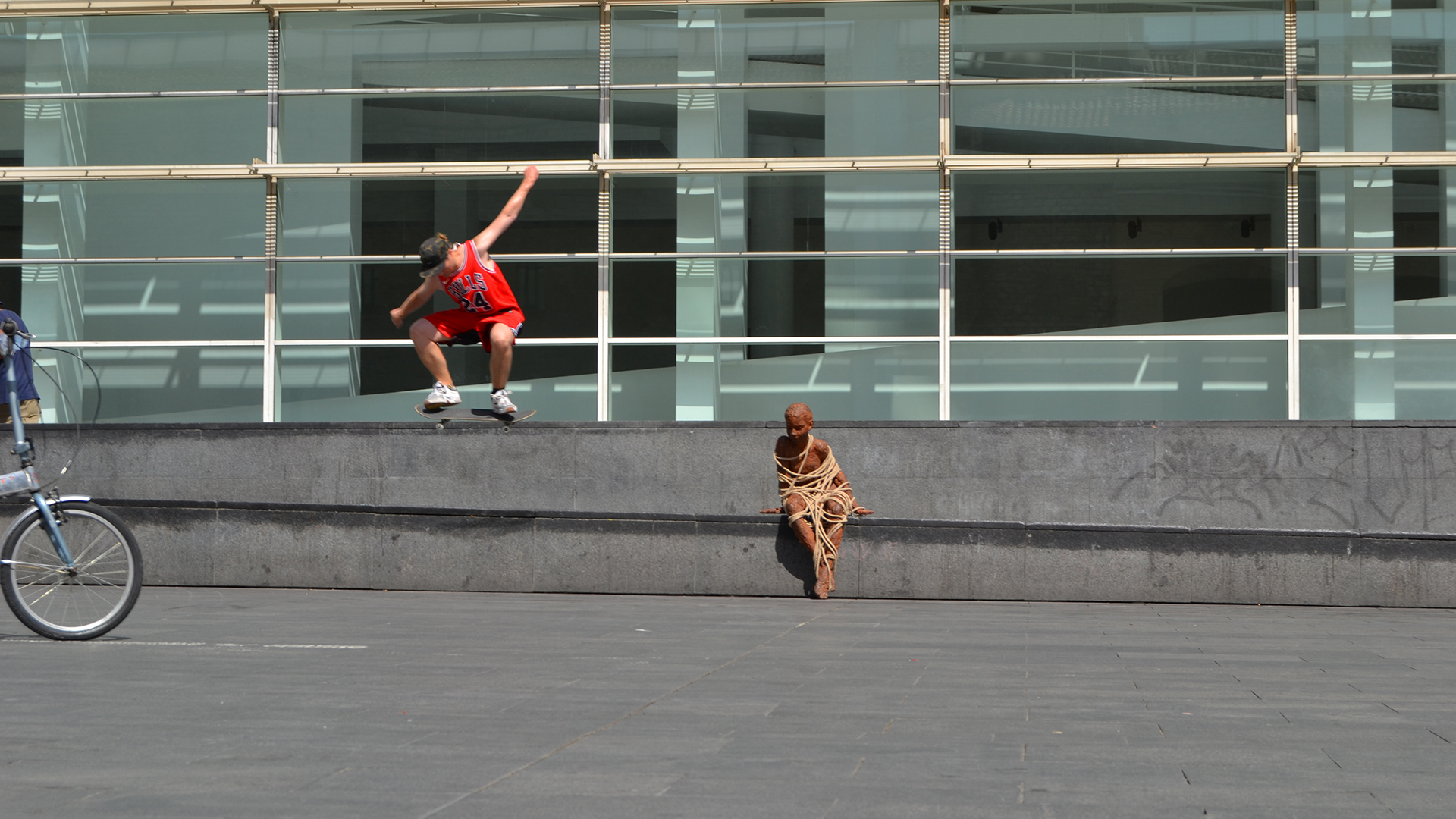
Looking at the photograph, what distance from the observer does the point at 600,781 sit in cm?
425

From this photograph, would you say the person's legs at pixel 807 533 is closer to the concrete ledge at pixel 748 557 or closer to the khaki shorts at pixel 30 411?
the concrete ledge at pixel 748 557

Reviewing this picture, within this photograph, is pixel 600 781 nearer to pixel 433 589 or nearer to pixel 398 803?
pixel 398 803

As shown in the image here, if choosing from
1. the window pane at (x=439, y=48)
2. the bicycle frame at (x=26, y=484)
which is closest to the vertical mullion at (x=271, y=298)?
the window pane at (x=439, y=48)

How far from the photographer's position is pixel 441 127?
17.6 meters

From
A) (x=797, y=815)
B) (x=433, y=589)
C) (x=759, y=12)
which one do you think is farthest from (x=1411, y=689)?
(x=759, y=12)

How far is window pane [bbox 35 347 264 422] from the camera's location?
57.1 ft

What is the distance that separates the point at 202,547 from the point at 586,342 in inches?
217

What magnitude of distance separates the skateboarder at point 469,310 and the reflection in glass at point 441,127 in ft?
28.1

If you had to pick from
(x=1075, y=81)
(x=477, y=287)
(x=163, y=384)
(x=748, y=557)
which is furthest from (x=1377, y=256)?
(x=163, y=384)

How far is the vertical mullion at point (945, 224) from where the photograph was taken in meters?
16.6

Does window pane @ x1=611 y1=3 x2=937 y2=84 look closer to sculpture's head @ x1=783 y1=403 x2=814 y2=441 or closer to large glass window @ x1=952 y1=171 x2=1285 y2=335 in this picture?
large glass window @ x1=952 y1=171 x2=1285 y2=335

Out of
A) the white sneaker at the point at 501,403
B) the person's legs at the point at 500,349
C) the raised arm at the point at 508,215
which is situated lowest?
the white sneaker at the point at 501,403

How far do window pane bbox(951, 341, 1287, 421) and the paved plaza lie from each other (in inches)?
283

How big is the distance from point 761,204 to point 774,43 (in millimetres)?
1929
